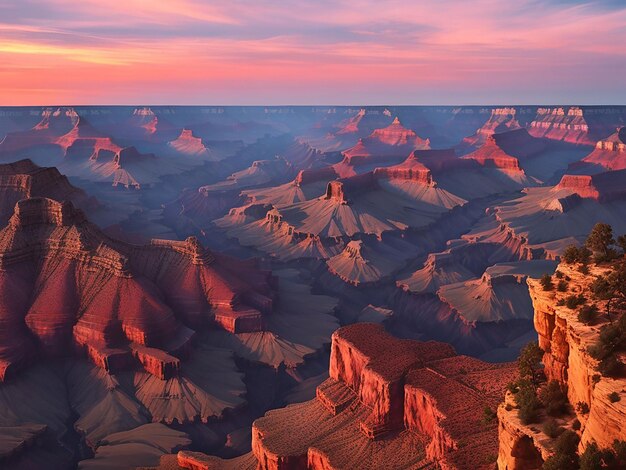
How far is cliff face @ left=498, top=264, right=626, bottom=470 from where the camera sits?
85.4 feet

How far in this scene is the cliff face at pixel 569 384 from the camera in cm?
2603

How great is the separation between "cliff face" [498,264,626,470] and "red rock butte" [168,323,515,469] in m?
9.44

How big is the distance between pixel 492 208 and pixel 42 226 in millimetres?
141626

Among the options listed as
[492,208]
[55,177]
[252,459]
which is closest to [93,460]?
[252,459]

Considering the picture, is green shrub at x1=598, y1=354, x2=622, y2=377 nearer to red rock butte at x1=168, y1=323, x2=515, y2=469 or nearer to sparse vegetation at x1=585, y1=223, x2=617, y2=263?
sparse vegetation at x1=585, y1=223, x2=617, y2=263

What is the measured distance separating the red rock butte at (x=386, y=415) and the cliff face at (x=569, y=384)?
31.0 ft

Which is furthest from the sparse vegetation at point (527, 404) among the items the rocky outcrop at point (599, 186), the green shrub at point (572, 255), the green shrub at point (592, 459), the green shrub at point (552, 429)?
the rocky outcrop at point (599, 186)

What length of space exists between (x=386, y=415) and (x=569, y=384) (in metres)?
22.2

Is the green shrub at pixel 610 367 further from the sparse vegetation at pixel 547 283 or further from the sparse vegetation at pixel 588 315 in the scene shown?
the sparse vegetation at pixel 547 283

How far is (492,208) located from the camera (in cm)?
18700

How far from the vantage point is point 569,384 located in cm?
3200

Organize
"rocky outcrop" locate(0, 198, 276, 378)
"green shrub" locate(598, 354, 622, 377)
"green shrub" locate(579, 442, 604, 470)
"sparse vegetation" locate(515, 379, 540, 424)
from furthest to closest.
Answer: "rocky outcrop" locate(0, 198, 276, 378) < "sparse vegetation" locate(515, 379, 540, 424) < "green shrub" locate(598, 354, 622, 377) < "green shrub" locate(579, 442, 604, 470)

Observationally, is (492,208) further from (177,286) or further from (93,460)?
(93,460)

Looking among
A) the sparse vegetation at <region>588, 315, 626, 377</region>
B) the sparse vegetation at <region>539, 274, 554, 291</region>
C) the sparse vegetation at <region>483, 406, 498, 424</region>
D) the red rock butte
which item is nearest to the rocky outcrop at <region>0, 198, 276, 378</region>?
the red rock butte
